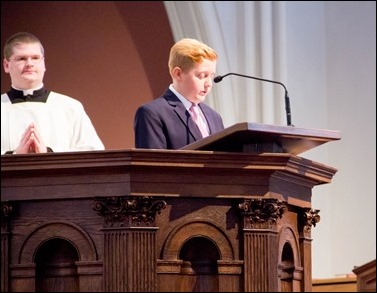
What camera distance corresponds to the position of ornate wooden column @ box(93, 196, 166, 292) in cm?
511

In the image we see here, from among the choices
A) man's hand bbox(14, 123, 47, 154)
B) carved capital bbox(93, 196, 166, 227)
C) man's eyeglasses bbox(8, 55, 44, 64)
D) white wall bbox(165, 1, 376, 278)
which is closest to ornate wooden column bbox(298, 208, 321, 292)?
carved capital bbox(93, 196, 166, 227)

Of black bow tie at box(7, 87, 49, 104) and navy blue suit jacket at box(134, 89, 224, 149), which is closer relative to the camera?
navy blue suit jacket at box(134, 89, 224, 149)

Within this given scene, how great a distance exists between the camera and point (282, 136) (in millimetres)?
5293

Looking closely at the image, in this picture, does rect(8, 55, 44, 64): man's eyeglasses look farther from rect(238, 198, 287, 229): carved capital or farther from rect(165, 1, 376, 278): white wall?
rect(165, 1, 376, 278): white wall

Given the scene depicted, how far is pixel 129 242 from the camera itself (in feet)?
16.9

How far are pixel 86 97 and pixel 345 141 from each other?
2622 mm

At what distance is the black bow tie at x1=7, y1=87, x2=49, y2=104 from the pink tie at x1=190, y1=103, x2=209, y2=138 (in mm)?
→ 955

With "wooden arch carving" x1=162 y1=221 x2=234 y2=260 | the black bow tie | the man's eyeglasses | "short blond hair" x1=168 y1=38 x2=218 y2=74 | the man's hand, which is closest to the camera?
"wooden arch carving" x1=162 y1=221 x2=234 y2=260

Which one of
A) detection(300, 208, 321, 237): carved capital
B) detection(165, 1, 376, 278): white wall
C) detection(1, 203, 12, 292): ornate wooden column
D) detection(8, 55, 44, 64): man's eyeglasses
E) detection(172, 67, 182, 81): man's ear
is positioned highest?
detection(165, 1, 376, 278): white wall

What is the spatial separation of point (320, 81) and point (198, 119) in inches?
261

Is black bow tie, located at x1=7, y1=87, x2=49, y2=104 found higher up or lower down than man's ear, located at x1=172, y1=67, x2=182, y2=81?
higher up

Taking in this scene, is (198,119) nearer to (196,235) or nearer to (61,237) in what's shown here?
(196,235)

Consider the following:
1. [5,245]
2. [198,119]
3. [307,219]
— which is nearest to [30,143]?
[5,245]

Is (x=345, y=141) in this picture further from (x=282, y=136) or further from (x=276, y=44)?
(x=282, y=136)
